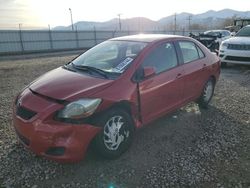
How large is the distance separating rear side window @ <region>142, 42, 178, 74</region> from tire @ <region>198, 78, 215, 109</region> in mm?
1366

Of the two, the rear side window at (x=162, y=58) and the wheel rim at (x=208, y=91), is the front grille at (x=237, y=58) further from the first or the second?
the rear side window at (x=162, y=58)

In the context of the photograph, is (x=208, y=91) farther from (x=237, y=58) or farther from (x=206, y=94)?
(x=237, y=58)

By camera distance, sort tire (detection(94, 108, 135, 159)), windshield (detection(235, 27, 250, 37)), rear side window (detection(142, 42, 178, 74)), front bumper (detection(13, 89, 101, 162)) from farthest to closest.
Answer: windshield (detection(235, 27, 250, 37)), rear side window (detection(142, 42, 178, 74)), tire (detection(94, 108, 135, 159)), front bumper (detection(13, 89, 101, 162))

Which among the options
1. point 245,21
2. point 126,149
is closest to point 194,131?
point 126,149

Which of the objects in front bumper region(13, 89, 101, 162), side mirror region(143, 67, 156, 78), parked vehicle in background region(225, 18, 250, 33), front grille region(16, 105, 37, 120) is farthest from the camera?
parked vehicle in background region(225, 18, 250, 33)

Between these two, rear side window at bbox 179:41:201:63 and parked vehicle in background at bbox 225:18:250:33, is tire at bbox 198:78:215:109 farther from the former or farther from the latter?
parked vehicle in background at bbox 225:18:250:33

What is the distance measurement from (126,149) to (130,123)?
39 cm

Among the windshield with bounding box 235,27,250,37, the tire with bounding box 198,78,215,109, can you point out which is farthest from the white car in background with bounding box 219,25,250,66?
the tire with bounding box 198,78,215,109

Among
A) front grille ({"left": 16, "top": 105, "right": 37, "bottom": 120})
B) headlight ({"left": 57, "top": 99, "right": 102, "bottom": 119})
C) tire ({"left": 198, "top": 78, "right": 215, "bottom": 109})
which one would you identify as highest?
headlight ({"left": 57, "top": 99, "right": 102, "bottom": 119})

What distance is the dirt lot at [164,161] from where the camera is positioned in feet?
10.5

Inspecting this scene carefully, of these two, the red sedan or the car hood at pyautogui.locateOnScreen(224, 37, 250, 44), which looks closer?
the red sedan

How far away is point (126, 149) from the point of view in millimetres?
3721

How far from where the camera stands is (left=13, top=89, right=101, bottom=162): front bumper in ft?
9.85

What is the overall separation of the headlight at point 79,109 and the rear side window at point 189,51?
7.23 ft
